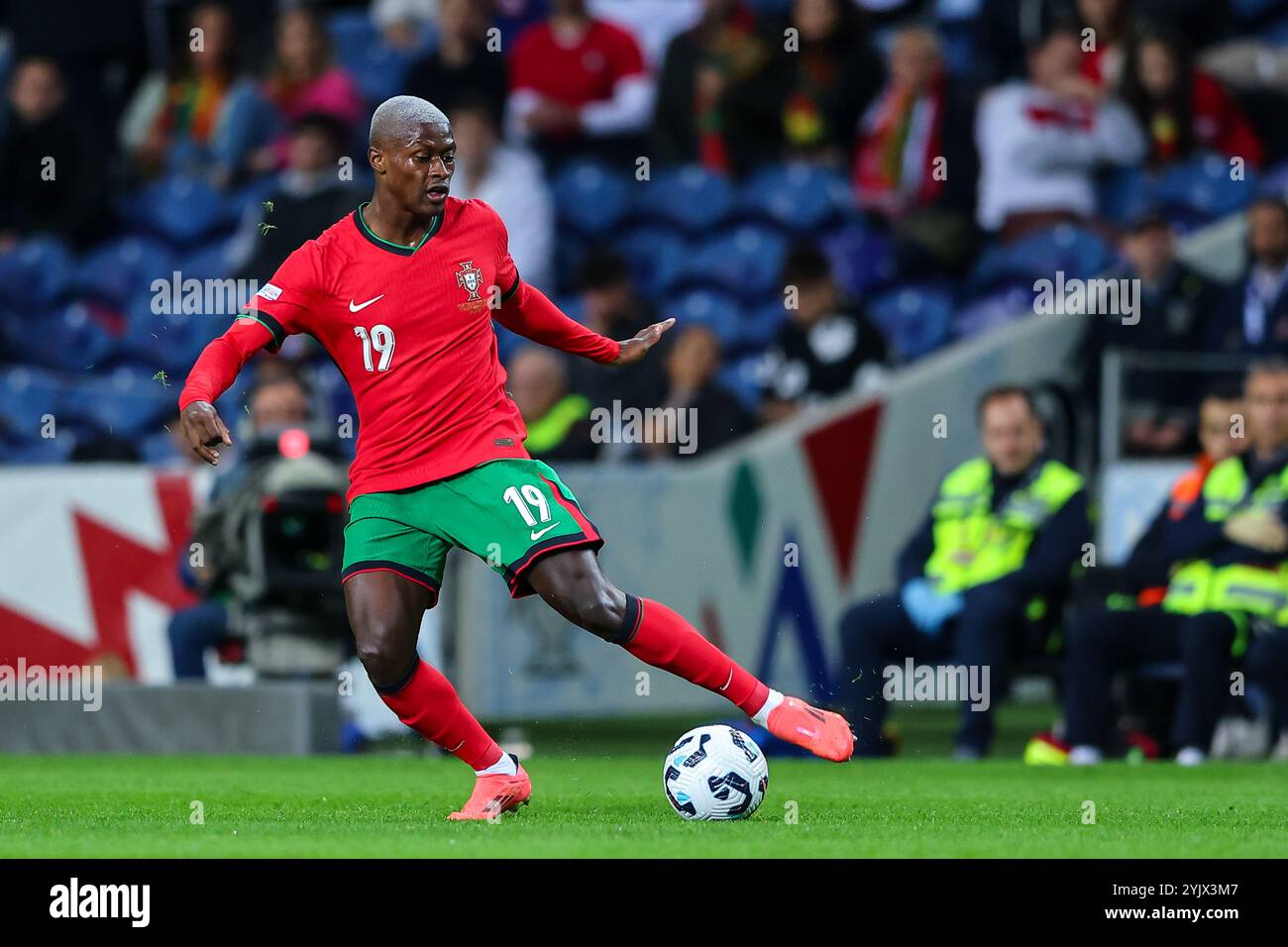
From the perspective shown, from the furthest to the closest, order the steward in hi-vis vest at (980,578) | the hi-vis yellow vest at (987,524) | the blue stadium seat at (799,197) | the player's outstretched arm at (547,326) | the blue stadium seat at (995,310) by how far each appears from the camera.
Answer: the blue stadium seat at (799,197) → the blue stadium seat at (995,310) → the hi-vis yellow vest at (987,524) → the steward in hi-vis vest at (980,578) → the player's outstretched arm at (547,326)

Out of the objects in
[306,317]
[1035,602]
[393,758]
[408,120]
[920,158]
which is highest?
[920,158]

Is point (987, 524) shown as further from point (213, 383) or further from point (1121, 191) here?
point (213, 383)

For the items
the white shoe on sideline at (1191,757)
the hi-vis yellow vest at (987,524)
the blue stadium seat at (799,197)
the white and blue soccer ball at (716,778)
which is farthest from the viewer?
the blue stadium seat at (799,197)

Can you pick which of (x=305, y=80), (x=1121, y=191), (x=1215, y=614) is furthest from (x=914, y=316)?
(x=305, y=80)

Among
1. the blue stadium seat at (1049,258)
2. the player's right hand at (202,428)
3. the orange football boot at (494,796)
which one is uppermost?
the blue stadium seat at (1049,258)

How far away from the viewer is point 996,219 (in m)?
13.1

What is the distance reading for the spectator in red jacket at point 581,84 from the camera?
46.7 feet

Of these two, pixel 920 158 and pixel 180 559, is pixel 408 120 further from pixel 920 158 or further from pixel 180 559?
pixel 920 158

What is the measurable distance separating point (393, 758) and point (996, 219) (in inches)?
209

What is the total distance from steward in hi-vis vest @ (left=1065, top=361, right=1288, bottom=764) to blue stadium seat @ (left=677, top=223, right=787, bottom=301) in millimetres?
4191

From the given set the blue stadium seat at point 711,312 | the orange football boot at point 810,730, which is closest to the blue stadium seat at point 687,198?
the blue stadium seat at point 711,312

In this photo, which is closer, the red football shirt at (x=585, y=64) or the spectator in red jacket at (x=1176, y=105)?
the spectator in red jacket at (x=1176, y=105)

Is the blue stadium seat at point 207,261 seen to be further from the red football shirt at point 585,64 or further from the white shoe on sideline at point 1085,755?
the white shoe on sideline at point 1085,755
